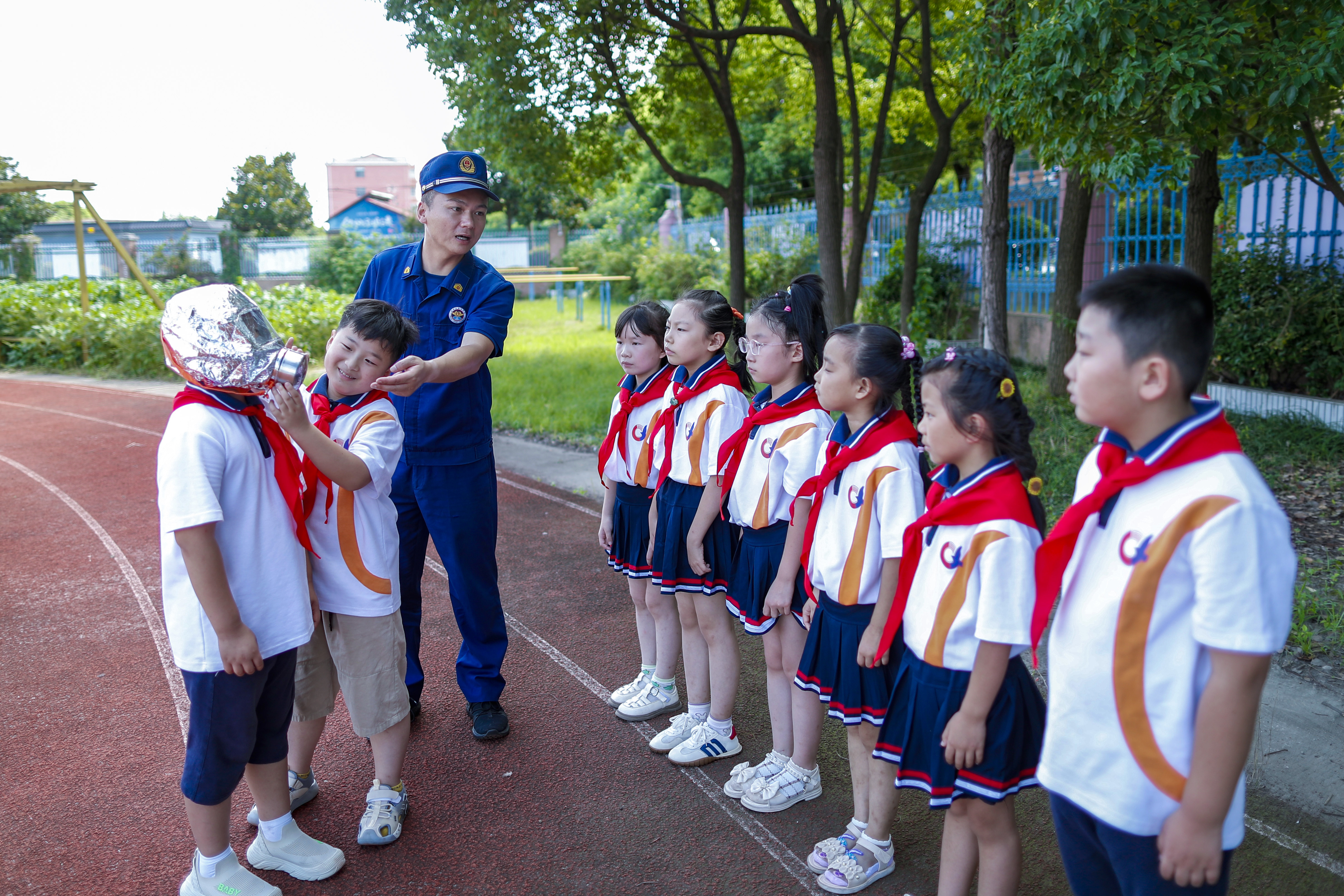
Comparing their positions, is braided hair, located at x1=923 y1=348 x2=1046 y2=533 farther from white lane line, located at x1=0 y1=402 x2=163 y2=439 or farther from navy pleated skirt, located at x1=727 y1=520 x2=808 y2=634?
white lane line, located at x1=0 y1=402 x2=163 y2=439

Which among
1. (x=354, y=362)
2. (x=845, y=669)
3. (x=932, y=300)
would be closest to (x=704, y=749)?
(x=845, y=669)

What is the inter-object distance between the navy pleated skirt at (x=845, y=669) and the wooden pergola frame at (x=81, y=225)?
15.7m

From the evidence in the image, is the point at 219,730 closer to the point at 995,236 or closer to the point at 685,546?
the point at 685,546

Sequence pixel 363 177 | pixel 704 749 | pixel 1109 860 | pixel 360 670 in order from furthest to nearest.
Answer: pixel 363 177
pixel 704 749
pixel 360 670
pixel 1109 860

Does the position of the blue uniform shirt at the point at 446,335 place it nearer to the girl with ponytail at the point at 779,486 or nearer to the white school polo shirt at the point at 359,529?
the white school polo shirt at the point at 359,529

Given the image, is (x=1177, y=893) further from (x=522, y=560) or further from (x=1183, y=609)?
(x=522, y=560)

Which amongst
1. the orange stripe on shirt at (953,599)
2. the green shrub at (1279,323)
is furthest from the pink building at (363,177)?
the orange stripe on shirt at (953,599)

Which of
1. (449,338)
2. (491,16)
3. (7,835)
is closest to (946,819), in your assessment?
→ (449,338)

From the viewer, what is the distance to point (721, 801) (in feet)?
10.7

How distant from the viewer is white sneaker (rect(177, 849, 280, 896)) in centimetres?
262

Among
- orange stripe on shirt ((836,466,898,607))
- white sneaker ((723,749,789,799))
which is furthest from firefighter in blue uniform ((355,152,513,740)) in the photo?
orange stripe on shirt ((836,466,898,607))

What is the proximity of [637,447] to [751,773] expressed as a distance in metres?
1.23

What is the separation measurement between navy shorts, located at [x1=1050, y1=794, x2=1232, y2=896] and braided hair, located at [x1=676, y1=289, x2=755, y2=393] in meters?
1.78

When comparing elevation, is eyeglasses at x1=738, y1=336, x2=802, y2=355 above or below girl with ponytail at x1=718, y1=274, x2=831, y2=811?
above
